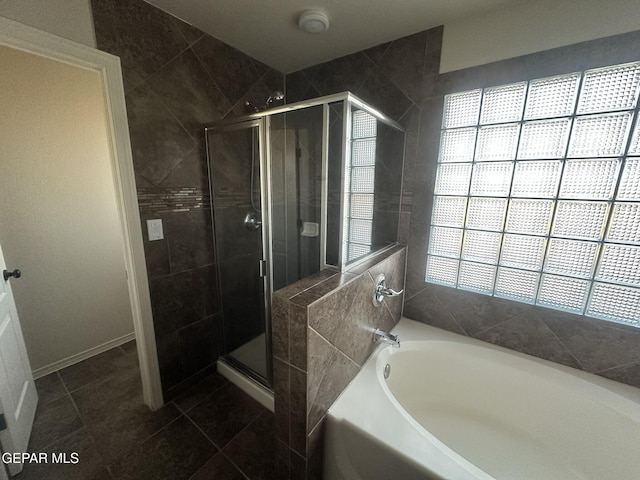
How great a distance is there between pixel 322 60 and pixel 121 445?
276 cm

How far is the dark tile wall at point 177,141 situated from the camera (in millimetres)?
1274

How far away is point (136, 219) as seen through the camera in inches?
52.8

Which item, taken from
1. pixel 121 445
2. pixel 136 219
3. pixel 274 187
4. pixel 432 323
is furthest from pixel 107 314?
pixel 432 323

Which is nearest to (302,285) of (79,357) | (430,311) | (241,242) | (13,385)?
(241,242)

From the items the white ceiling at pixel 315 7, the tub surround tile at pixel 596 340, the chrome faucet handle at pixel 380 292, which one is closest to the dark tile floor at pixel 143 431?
the chrome faucet handle at pixel 380 292

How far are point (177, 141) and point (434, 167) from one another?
5.23ft

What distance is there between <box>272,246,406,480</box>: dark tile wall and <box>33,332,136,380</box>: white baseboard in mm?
1952

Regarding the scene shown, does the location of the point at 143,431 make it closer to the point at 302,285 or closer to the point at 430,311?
the point at 302,285

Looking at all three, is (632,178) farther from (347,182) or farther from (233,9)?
(233,9)

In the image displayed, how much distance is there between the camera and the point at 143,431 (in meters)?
1.42

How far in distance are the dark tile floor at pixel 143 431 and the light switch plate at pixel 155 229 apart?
1.11m

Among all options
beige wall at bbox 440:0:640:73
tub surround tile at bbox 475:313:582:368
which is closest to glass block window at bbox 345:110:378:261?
beige wall at bbox 440:0:640:73

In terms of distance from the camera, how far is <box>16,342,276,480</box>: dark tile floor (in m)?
1.24

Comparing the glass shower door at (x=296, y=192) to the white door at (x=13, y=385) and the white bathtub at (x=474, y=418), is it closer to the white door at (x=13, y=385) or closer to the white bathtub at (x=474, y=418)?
the white bathtub at (x=474, y=418)
